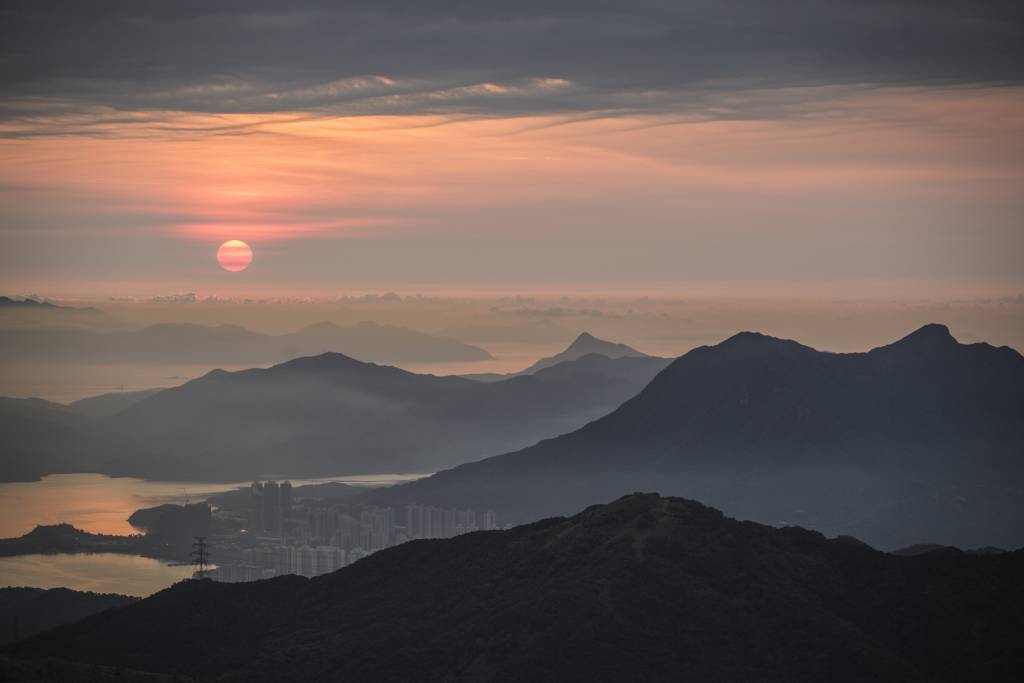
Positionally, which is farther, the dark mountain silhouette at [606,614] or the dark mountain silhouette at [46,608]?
the dark mountain silhouette at [46,608]

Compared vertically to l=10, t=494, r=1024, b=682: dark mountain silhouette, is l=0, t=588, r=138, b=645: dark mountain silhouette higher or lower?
lower

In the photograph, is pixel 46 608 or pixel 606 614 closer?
pixel 606 614

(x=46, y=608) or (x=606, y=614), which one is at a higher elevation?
(x=606, y=614)

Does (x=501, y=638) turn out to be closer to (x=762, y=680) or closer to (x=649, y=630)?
(x=649, y=630)

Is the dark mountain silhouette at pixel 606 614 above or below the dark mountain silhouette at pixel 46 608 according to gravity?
above
